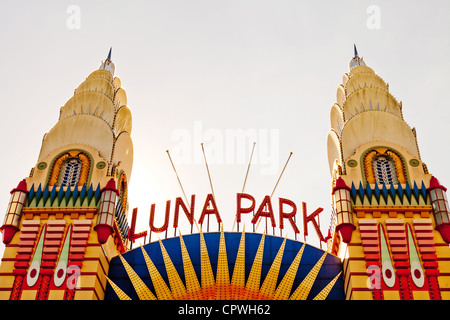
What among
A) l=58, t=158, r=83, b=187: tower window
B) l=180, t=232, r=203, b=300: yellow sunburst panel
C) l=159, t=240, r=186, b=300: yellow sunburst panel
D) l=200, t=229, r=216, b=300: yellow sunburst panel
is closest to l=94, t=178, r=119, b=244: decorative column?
l=58, t=158, r=83, b=187: tower window

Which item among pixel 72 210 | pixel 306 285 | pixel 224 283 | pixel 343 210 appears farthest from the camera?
pixel 72 210

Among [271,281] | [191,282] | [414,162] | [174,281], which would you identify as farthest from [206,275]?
[414,162]

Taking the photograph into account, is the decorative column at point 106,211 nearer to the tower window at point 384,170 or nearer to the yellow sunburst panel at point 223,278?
the yellow sunburst panel at point 223,278

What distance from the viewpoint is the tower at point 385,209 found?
84.7ft

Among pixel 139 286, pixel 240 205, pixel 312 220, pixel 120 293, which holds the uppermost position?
pixel 240 205

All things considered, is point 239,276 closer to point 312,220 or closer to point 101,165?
point 312,220

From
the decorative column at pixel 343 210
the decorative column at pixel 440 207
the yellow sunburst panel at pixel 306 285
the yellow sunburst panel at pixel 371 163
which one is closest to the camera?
the yellow sunburst panel at pixel 306 285

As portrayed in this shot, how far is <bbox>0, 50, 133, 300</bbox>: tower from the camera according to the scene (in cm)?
2628

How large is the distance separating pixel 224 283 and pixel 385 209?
8758 mm

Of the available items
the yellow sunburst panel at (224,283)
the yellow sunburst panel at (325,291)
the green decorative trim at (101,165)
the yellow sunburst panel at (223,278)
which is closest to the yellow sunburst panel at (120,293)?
the yellow sunburst panel at (224,283)

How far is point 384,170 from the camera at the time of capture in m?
30.2

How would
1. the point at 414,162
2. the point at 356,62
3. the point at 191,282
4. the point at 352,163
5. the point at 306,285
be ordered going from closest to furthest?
the point at 191,282 → the point at 306,285 → the point at 414,162 → the point at 352,163 → the point at 356,62
